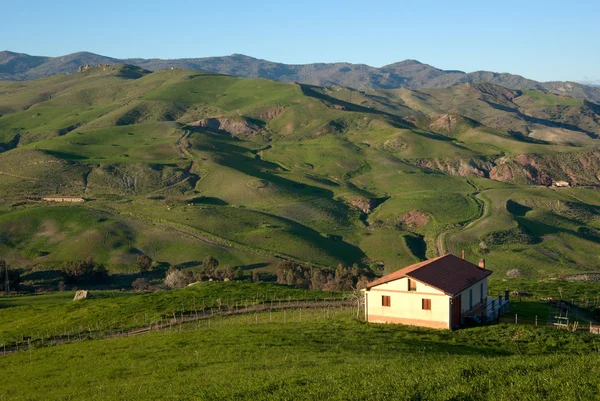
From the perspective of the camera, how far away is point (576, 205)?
144 metres

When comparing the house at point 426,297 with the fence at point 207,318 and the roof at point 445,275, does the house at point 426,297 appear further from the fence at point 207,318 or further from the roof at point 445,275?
the fence at point 207,318

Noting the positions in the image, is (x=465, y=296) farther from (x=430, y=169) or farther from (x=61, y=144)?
(x=61, y=144)

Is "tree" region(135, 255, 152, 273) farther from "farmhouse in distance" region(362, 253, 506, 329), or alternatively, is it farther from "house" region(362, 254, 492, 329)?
"house" region(362, 254, 492, 329)

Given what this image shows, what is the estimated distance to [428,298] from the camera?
38.2 m

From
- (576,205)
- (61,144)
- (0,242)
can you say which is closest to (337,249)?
(0,242)

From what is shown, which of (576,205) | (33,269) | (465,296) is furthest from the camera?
(576,205)

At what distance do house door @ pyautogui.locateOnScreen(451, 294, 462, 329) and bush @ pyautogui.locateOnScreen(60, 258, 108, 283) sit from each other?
2437 inches

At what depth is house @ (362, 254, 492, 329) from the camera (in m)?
37.9

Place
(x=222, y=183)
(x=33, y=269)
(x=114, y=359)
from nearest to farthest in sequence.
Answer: (x=114, y=359) → (x=33, y=269) → (x=222, y=183)

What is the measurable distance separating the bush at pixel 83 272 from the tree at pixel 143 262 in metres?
5.93

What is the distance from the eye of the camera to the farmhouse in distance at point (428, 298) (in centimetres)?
3794

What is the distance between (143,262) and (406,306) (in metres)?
65.0

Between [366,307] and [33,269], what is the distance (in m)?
69.4

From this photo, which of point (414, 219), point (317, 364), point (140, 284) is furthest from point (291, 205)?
point (317, 364)
